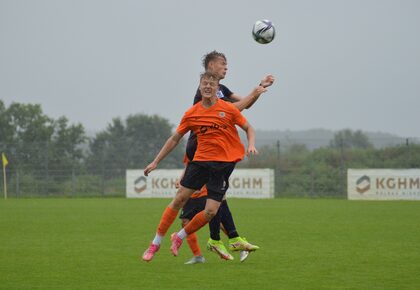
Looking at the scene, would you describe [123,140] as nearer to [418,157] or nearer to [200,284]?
[418,157]

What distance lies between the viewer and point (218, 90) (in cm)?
1006

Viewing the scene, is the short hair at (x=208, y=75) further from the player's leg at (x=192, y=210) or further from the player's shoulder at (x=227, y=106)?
the player's leg at (x=192, y=210)

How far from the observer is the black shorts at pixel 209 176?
9203 millimetres

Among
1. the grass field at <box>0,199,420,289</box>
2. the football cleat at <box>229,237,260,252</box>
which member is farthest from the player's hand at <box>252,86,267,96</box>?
the grass field at <box>0,199,420,289</box>

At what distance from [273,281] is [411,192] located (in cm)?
2439

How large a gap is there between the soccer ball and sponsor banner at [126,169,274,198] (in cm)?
2268

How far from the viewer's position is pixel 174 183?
3434 centimetres

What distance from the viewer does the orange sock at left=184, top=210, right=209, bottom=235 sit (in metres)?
9.30

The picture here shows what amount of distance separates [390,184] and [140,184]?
1067cm

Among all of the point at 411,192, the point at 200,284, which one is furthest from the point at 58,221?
the point at 411,192

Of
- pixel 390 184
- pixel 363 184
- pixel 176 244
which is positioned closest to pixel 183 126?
pixel 176 244

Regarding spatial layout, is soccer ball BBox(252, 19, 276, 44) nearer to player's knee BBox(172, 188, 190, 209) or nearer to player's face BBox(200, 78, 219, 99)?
player's face BBox(200, 78, 219, 99)

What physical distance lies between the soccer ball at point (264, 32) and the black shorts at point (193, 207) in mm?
2112

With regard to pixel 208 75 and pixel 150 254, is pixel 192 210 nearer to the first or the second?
pixel 150 254
